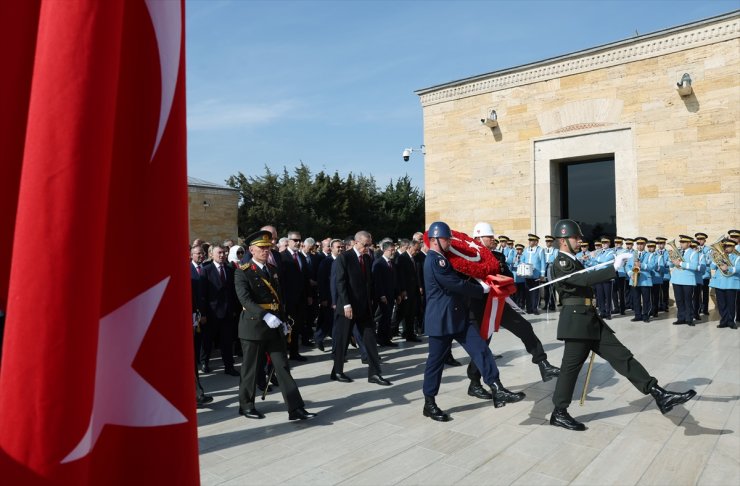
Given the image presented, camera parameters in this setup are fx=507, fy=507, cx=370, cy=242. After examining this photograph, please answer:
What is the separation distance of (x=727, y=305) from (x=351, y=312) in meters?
9.58

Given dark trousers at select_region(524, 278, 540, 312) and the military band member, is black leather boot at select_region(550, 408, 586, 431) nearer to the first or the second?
the military band member

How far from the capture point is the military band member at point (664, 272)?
13.2 meters

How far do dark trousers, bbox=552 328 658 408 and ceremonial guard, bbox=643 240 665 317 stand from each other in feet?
29.3

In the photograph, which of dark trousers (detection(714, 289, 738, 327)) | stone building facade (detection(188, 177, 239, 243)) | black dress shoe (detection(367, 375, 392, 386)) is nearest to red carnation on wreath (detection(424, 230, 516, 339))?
black dress shoe (detection(367, 375, 392, 386))

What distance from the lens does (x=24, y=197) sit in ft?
3.20

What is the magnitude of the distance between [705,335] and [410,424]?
8.32 m

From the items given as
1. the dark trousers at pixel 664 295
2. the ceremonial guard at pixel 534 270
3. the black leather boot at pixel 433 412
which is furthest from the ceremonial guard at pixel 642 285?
the black leather boot at pixel 433 412

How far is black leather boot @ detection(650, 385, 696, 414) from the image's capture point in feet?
16.3

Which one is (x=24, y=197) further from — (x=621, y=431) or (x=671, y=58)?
(x=671, y=58)

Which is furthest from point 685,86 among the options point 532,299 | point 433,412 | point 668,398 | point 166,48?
point 166,48

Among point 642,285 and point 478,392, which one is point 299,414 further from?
point 642,285

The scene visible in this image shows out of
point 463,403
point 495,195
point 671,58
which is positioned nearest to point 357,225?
point 495,195

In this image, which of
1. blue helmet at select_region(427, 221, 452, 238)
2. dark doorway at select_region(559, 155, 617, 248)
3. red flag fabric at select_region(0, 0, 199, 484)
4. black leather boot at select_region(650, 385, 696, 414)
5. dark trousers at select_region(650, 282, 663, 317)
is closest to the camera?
red flag fabric at select_region(0, 0, 199, 484)

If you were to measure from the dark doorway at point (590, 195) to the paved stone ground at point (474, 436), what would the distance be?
980 centimetres
